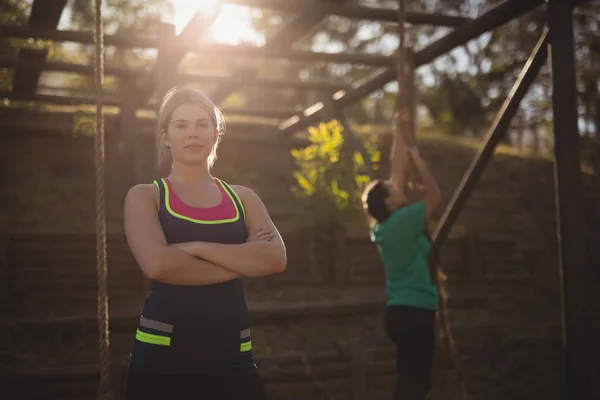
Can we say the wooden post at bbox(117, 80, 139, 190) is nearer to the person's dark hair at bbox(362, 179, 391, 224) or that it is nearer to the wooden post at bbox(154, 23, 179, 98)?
the wooden post at bbox(154, 23, 179, 98)

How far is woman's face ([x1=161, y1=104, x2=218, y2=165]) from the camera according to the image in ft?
7.47

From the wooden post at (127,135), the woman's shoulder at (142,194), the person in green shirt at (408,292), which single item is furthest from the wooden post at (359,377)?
the wooden post at (127,135)

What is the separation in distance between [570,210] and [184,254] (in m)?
2.74

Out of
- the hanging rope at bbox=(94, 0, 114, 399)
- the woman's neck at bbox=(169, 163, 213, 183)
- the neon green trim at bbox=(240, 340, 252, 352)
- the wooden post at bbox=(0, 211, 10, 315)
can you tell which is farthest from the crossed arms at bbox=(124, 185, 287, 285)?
the wooden post at bbox=(0, 211, 10, 315)

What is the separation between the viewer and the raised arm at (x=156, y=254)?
2102 millimetres

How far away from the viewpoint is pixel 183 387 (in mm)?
2158

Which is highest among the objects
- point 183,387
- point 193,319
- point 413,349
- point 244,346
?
point 193,319

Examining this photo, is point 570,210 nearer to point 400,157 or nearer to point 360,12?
point 400,157

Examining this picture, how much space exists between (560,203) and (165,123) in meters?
2.67

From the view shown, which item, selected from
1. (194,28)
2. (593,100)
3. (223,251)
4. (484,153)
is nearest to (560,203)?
(484,153)

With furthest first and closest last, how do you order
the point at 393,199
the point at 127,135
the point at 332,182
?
the point at 127,135, the point at 332,182, the point at 393,199

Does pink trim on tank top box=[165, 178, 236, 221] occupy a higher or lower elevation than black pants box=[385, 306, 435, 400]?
higher

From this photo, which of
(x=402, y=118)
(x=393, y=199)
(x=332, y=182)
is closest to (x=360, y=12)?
(x=402, y=118)

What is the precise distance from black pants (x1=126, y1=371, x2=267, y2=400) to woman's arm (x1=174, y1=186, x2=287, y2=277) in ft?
1.16
